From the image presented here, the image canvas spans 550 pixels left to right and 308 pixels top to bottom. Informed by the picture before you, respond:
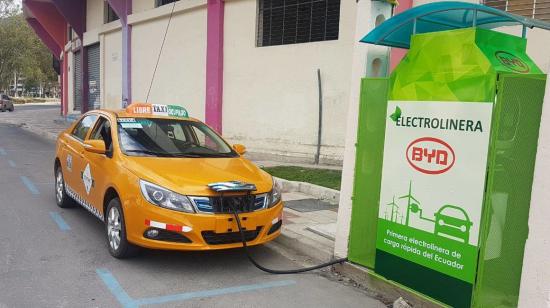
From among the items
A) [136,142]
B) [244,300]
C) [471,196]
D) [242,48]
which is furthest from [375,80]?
[242,48]

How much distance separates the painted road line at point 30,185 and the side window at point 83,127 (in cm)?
195

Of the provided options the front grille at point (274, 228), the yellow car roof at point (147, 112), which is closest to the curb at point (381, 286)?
the front grille at point (274, 228)

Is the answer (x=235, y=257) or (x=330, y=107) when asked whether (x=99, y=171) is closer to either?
(x=235, y=257)

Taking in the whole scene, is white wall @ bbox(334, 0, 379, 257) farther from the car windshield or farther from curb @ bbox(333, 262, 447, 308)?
the car windshield

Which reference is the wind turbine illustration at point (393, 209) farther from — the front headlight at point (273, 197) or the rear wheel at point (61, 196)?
the rear wheel at point (61, 196)

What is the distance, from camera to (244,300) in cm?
438

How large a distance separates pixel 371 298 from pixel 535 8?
6251 mm

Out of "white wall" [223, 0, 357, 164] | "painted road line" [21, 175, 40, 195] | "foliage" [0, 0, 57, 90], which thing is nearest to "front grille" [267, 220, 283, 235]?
"painted road line" [21, 175, 40, 195]

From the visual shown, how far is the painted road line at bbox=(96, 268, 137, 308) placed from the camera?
4.17 meters

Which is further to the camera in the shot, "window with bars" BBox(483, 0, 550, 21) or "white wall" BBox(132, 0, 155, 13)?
"white wall" BBox(132, 0, 155, 13)

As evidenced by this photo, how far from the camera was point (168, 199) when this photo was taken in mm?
4785

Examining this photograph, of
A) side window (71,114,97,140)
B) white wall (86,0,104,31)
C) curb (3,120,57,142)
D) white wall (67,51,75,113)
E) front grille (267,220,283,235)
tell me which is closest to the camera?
front grille (267,220,283,235)

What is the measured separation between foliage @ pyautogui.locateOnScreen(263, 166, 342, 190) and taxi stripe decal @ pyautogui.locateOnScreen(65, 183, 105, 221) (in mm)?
4205

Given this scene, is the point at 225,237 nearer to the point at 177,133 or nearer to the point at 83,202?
the point at 177,133
